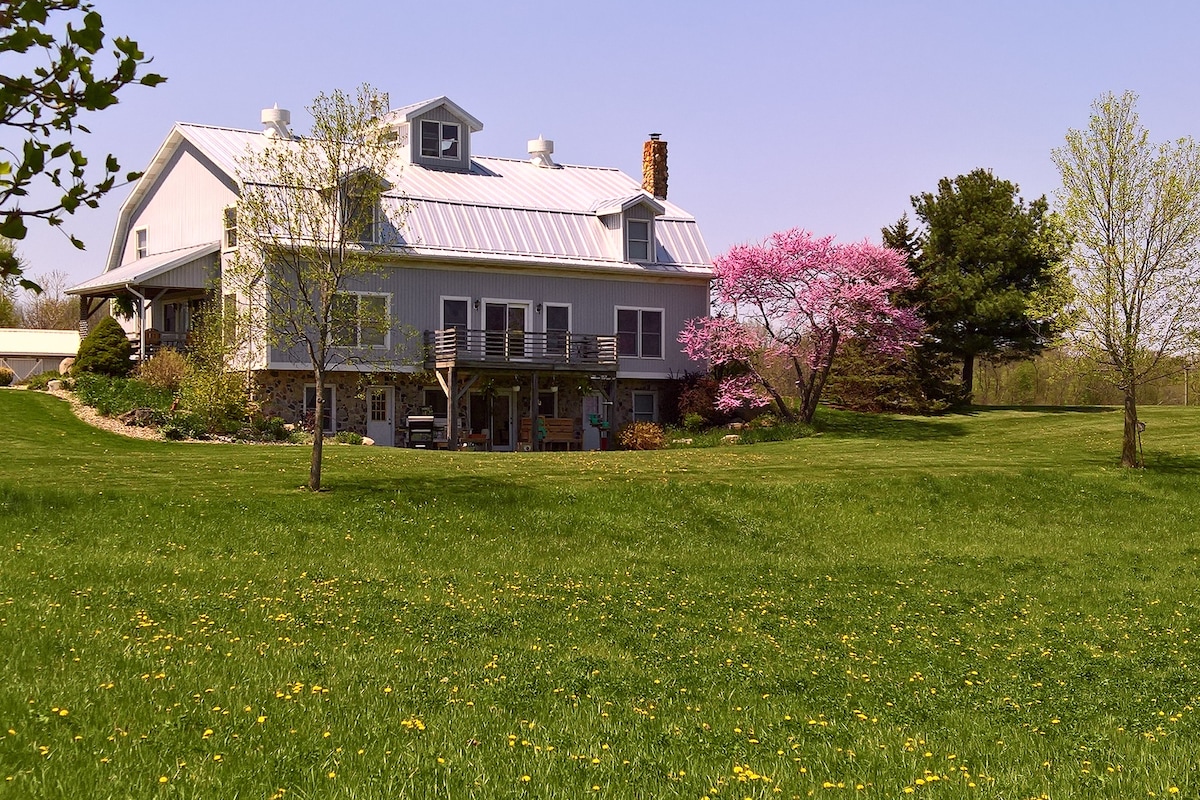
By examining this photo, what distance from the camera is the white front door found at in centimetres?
3772

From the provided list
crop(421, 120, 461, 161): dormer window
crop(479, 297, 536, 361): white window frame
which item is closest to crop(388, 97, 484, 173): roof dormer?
crop(421, 120, 461, 161): dormer window

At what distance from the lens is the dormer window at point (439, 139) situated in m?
44.1

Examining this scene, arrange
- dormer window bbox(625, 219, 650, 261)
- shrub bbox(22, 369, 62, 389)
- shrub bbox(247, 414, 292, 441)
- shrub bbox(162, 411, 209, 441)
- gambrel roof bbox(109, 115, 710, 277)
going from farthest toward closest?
dormer window bbox(625, 219, 650, 261) < shrub bbox(22, 369, 62, 389) < gambrel roof bbox(109, 115, 710, 277) < shrub bbox(247, 414, 292, 441) < shrub bbox(162, 411, 209, 441)

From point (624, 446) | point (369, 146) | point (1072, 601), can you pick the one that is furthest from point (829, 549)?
point (624, 446)

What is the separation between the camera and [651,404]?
138ft

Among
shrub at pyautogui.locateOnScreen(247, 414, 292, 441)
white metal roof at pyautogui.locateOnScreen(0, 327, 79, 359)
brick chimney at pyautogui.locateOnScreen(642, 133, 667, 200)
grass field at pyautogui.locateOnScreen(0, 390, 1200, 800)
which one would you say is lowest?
grass field at pyautogui.locateOnScreen(0, 390, 1200, 800)

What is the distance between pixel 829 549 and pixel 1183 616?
649cm

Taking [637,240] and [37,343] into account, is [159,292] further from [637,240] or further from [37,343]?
[37,343]

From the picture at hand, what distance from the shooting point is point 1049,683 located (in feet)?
39.1

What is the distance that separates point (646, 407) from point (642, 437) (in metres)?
3.94

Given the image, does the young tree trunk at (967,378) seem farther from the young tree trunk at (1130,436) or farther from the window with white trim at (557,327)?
the window with white trim at (557,327)

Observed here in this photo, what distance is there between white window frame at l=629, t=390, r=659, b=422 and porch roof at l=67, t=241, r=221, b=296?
14804mm

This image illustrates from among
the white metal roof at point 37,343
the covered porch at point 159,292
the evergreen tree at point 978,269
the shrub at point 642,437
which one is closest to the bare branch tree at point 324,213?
the covered porch at point 159,292

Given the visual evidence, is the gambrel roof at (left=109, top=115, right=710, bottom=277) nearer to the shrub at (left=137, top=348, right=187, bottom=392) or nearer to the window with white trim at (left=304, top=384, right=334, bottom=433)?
the window with white trim at (left=304, top=384, right=334, bottom=433)
